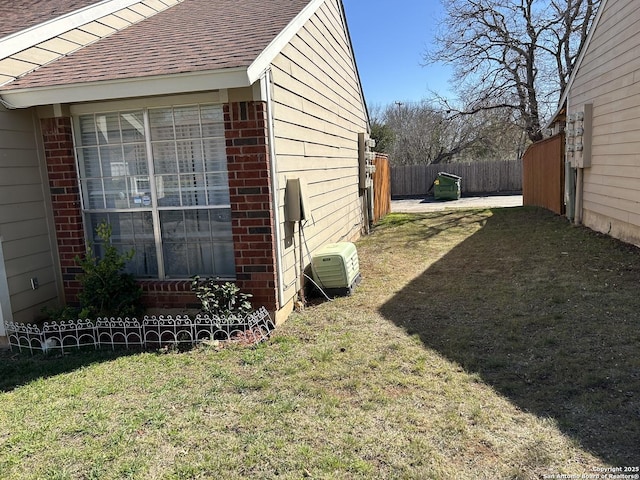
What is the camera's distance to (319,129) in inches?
286

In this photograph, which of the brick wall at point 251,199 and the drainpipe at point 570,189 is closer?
the brick wall at point 251,199

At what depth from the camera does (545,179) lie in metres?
14.1

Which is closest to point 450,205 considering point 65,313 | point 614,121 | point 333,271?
point 614,121

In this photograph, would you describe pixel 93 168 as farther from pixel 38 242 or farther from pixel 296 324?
pixel 296 324

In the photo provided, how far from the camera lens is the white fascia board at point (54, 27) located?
192 inches

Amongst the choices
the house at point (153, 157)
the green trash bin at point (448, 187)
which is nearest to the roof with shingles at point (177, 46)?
the house at point (153, 157)

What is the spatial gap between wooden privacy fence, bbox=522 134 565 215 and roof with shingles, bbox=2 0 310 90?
8.65 meters

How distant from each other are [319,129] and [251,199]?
9.14 ft

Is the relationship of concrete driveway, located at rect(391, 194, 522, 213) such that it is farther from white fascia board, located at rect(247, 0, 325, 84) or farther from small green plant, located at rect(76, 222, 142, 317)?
small green plant, located at rect(76, 222, 142, 317)

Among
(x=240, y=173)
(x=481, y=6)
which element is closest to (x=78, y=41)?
(x=240, y=173)

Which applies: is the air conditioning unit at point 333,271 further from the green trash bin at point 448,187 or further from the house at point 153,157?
the green trash bin at point 448,187

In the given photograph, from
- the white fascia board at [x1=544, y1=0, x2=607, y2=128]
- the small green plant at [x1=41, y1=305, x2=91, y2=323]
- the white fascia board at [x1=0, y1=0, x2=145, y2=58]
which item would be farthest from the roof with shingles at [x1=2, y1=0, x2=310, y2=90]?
the white fascia board at [x1=544, y1=0, x2=607, y2=128]

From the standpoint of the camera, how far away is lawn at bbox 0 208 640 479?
274 cm

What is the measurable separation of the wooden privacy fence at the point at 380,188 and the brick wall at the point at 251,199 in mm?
9100
